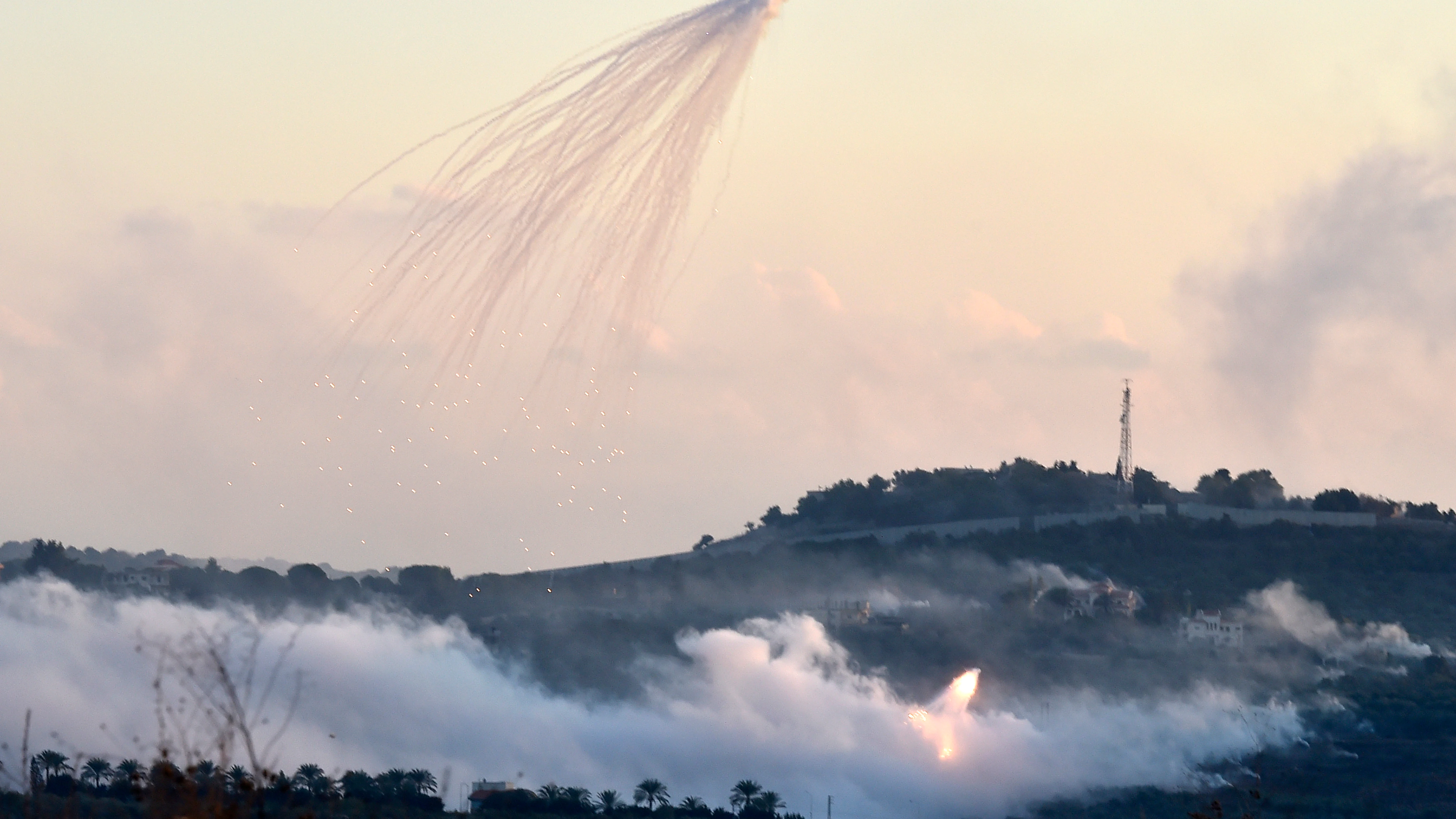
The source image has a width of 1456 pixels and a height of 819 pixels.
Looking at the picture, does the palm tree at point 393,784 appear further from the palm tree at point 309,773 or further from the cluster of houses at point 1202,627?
the cluster of houses at point 1202,627

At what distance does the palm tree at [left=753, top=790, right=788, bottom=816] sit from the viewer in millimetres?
141375

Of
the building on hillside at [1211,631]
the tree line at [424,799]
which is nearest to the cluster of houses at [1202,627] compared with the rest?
the building on hillside at [1211,631]

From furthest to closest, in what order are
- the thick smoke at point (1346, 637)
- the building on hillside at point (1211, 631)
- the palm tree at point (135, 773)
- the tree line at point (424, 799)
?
the building on hillside at point (1211, 631)
the thick smoke at point (1346, 637)
the tree line at point (424, 799)
the palm tree at point (135, 773)

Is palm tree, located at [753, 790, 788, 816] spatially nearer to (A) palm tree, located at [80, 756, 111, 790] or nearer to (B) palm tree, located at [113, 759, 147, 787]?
(A) palm tree, located at [80, 756, 111, 790]

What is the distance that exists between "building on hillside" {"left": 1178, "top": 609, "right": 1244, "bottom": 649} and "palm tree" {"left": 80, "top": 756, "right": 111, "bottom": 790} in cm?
11223

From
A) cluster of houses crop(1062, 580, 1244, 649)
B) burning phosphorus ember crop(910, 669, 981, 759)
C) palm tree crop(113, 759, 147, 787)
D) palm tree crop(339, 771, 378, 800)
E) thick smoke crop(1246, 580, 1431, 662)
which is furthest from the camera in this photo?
cluster of houses crop(1062, 580, 1244, 649)

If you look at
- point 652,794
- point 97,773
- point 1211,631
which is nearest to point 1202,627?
point 1211,631

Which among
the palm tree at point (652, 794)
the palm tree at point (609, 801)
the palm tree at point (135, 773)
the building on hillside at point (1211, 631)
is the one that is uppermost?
the building on hillside at point (1211, 631)

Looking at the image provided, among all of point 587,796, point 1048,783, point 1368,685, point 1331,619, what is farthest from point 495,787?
point 1331,619

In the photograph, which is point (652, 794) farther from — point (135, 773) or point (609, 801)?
point (135, 773)

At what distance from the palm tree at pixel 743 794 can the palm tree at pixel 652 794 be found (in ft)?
16.8

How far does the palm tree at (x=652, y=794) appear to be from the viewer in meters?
145

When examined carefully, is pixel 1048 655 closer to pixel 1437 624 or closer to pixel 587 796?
pixel 1437 624

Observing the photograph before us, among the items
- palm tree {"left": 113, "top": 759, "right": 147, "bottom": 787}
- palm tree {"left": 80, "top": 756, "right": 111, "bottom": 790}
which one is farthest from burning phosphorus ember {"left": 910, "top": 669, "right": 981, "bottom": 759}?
palm tree {"left": 113, "top": 759, "right": 147, "bottom": 787}
